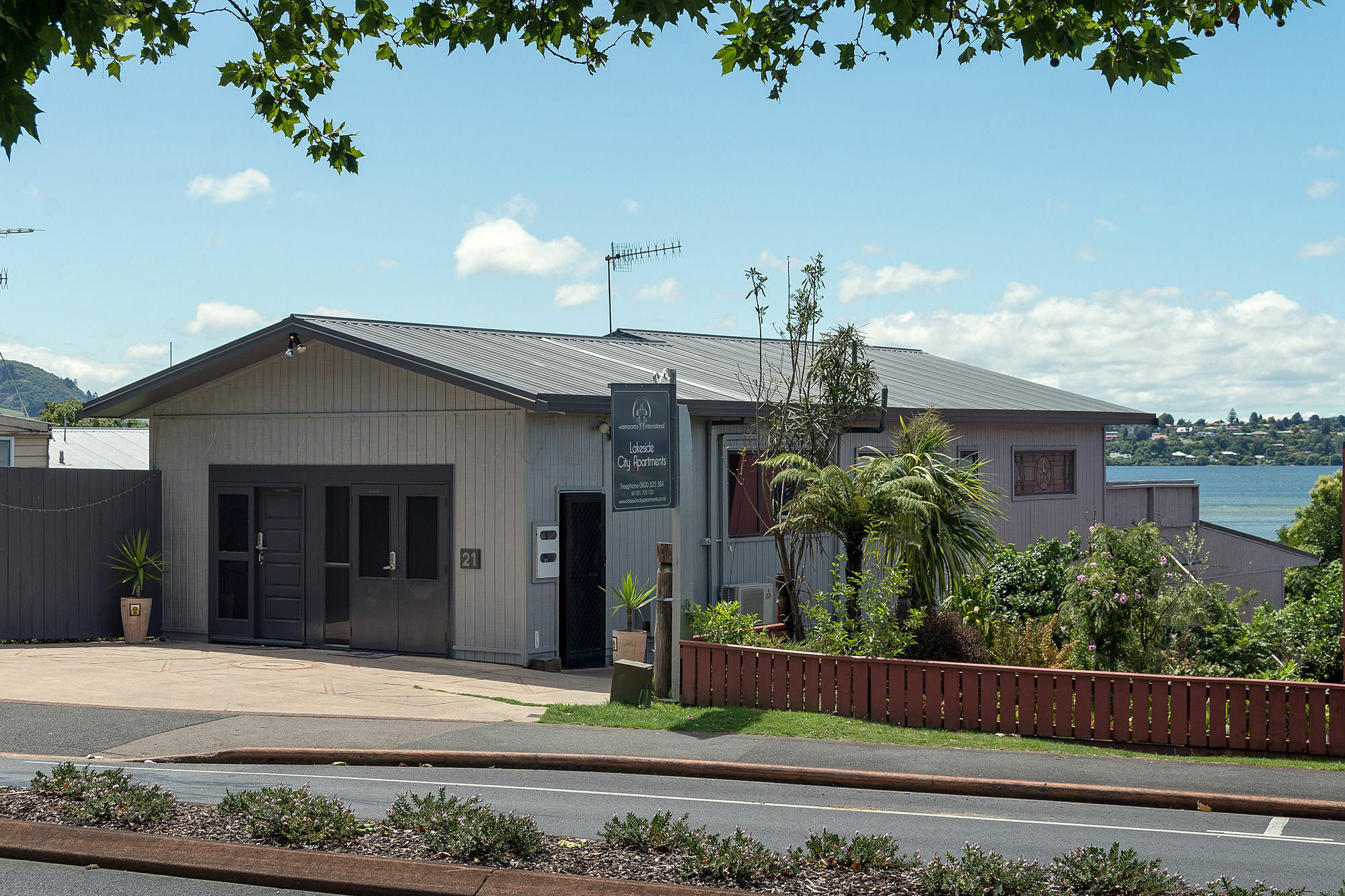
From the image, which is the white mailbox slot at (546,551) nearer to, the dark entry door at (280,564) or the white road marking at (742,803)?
the dark entry door at (280,564)

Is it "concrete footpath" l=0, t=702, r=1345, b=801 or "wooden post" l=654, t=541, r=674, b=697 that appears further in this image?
"wooden post" l=654, t=541, r=674, b=697

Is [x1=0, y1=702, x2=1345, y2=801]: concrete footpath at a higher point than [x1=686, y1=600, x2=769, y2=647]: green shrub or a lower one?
lower

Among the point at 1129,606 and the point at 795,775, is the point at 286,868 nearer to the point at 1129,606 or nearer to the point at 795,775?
the point at 795,775

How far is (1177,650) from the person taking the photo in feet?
42.4

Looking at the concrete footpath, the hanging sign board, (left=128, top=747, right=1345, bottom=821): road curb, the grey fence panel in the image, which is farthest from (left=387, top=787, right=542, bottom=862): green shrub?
the grey fence panel

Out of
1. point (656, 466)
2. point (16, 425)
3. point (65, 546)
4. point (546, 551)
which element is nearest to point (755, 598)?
point (546, 551)

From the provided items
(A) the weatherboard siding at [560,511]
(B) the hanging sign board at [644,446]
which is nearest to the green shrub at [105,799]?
(B) the hanging sign board at [644,446]

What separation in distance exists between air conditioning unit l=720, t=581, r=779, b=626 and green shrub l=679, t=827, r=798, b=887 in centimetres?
1098

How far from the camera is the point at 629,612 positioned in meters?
16.8

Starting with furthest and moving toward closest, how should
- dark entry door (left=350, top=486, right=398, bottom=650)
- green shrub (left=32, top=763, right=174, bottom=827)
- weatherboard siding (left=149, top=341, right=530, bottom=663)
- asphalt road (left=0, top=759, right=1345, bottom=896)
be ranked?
1. dark entry door (left=350, top=486, right=398, bottom=650)
2. weatherboard siding (left=149, top=341, right=530, bottom=663)
3. asphalt road (left=0, top=759, right=1345, bottom=896)
4. green shrub (left=32, top=763, right=174, bottom=827)

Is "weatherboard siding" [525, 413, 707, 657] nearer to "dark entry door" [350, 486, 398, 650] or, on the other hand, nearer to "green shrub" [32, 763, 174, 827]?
"dark entry door" [350, 486, 398, 650]

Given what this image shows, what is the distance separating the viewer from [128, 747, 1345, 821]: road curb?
951 cm

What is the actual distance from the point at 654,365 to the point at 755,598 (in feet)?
14.5

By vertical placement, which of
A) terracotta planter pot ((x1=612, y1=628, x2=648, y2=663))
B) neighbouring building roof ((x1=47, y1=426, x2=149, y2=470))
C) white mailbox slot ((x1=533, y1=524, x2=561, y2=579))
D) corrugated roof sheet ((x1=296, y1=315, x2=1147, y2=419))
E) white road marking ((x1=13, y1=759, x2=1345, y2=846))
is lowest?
white road marking ((x1=13, y1=759, x2=1345, y2=846))
